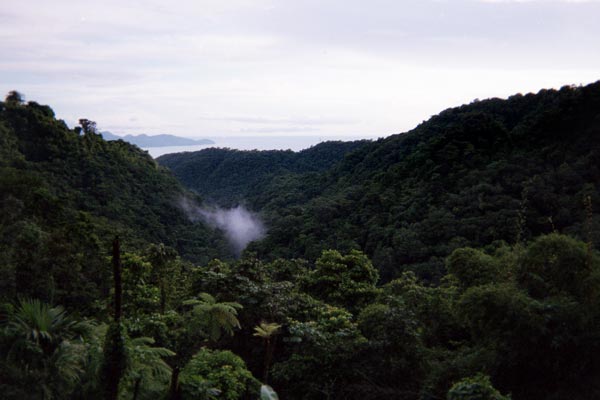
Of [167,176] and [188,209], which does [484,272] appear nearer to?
[188,209]

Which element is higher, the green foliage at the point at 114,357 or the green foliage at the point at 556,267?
the green foliage at the point at 556,267

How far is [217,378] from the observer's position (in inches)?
307

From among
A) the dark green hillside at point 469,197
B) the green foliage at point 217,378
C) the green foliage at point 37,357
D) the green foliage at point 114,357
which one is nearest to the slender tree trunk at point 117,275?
the green foliage at point 114,357

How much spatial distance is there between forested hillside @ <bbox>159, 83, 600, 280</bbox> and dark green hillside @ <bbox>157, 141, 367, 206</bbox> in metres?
42.8

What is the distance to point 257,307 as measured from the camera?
11023 mm

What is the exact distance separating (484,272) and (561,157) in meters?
17.4

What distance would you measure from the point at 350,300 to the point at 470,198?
556 inches

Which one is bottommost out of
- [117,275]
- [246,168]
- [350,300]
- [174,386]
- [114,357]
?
[350,300]

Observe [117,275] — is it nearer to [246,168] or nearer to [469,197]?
[469,197]

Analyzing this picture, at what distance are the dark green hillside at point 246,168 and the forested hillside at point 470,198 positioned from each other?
4279 cm

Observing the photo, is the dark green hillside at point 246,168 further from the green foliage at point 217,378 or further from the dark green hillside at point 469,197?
the green foliage at point 217,378

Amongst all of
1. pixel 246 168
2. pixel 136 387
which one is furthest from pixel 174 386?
pixel 246 168

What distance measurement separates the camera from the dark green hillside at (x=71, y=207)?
1143 centimetres

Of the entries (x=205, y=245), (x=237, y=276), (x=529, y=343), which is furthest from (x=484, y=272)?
(x=205, y=245)
